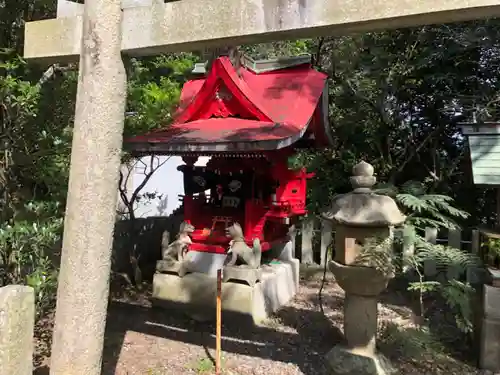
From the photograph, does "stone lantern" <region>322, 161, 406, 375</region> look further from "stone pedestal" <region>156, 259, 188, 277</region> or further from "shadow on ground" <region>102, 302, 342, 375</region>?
"stone pedestal" <region>156, 259, 188, 277</region>

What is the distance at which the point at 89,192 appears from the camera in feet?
7.32

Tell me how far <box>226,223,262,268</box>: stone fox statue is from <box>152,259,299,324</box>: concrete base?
0.93 feet

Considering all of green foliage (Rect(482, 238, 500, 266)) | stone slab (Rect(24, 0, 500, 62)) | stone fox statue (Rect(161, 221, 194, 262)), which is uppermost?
stone slab (Rect(24, 0, 500, 62))

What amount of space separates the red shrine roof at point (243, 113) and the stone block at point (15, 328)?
2877mm

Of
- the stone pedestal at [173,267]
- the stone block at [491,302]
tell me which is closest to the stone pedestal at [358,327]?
the stone block at [491,302]

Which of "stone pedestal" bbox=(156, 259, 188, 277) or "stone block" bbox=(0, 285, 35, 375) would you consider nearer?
"stone block" bbox=(0, 285, 35, 375)

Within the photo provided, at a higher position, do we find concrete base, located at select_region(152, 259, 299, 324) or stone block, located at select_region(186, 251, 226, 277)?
stone block, located at select_region(186, 251, 226, 277)

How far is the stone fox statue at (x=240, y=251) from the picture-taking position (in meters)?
5.11

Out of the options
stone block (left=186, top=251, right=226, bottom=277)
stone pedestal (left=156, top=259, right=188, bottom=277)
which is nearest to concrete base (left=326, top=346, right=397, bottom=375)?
stone block (left=186, top=251, right=226, bottom=277)

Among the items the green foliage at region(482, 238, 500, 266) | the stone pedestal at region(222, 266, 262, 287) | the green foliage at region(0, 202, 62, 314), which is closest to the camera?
the green foliage at region(0, 202, 62, 314)

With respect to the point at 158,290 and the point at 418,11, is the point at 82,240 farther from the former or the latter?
the point at 158,290

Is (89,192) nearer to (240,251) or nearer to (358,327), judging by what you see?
(358,327)

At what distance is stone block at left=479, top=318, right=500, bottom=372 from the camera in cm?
387

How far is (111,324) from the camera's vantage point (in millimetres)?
4922
